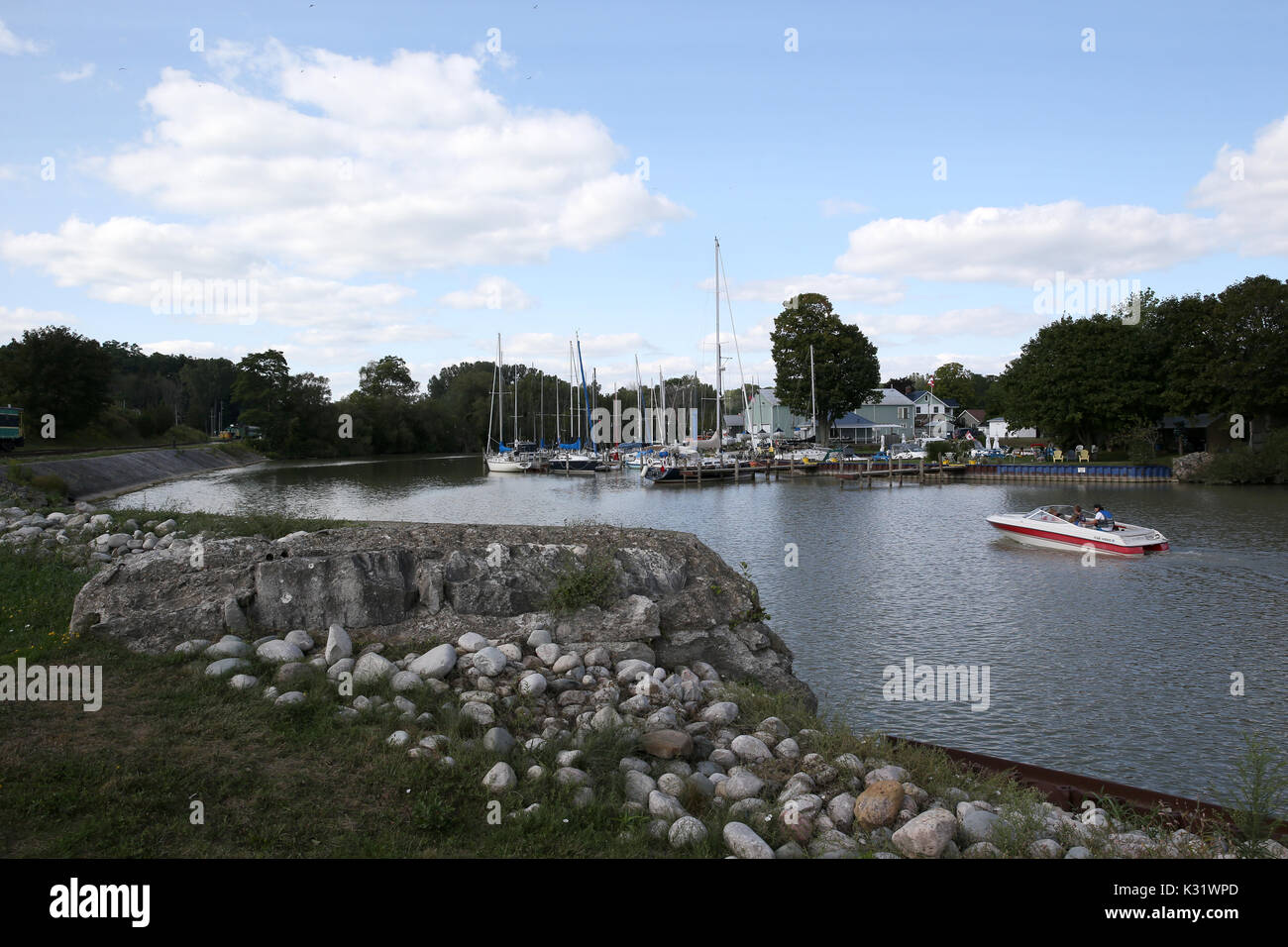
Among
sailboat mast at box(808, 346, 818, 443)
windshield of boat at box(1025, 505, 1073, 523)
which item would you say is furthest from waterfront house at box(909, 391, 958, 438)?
windshield of boat at box(1025, 505, 1073, 523)

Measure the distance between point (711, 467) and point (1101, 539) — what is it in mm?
40913

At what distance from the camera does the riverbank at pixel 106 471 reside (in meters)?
34.9

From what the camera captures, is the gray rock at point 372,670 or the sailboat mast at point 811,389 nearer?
the gray rock at point 372,670

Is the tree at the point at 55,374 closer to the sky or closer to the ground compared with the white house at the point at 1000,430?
closer to the sky

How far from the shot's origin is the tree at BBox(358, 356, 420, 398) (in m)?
130

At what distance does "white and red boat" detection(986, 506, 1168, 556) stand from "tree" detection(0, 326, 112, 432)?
6778 cm

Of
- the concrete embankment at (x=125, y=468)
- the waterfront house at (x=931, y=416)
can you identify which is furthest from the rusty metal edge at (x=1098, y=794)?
the waterfront house at (x=931, y=416)

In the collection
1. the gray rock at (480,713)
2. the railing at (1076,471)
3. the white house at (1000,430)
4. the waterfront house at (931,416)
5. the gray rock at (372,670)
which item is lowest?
the gray rock at (480,713)

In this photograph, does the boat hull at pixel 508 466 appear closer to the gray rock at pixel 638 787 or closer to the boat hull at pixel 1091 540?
the boat hull at pixel 1091 540

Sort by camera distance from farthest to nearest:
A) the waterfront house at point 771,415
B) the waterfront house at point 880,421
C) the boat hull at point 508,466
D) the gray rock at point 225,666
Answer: the waterfront house at point 771,415, the waterfront house at point 880,421, the boat hull at point 508,466, the gray rock at point 225,666

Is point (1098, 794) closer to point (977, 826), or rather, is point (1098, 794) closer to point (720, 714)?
point (977, 826)

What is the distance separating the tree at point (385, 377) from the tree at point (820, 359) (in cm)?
6951

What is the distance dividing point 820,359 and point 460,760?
8181 centimetres
